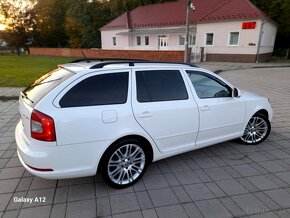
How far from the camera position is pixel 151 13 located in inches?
1222

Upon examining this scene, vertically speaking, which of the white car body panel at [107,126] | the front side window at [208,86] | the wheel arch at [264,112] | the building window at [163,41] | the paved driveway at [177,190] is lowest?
the paved driveway at [177,190]

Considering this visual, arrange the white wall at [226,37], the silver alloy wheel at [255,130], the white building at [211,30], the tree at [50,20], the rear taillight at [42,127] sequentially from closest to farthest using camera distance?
the rear taillight at [42,127]
the silver alloy wheel at [255,130]
the white wall at [226,37]
the white building at [211,30]
the tree at [50,20]

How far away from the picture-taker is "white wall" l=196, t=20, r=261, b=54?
67.9ft

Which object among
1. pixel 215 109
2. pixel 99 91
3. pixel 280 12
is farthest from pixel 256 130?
pixel 280 12

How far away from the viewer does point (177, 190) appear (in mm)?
2926

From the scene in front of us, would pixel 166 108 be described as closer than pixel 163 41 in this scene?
Yes

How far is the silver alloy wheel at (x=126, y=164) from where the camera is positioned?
2.87m

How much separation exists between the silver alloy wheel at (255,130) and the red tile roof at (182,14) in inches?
754

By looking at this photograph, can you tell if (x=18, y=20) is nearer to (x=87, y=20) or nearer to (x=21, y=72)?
(x=87, y=20)

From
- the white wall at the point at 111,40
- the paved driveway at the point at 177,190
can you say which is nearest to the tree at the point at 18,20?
the white wall at the point at 111,40

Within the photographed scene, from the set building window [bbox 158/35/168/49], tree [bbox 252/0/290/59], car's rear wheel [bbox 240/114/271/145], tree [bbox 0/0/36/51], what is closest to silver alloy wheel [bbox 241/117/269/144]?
car's rear wheel [bbox 240/114/271/145]

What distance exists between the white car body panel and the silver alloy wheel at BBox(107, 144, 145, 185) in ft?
0.65

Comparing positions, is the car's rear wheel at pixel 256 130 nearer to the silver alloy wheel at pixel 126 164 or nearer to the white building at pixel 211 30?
the silver alloy wheel at pixel 126 164

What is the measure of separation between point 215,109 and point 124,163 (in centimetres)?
161
